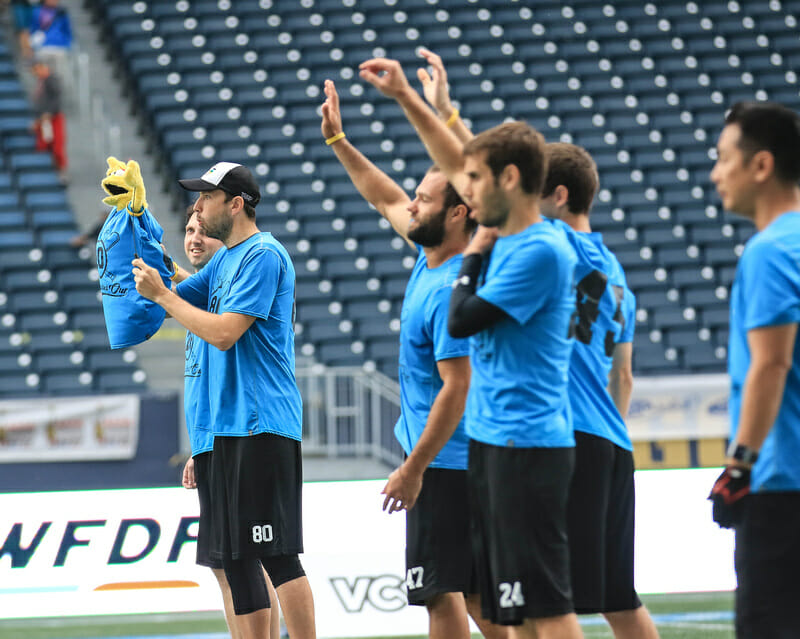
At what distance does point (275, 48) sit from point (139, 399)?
752 centimetres

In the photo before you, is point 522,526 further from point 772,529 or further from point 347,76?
point 347,76

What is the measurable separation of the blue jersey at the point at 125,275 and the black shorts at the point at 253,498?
21.3 inches

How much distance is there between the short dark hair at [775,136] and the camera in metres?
2.49

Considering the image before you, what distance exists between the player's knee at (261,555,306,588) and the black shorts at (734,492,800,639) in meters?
1.82

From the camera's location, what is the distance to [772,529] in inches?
96.0

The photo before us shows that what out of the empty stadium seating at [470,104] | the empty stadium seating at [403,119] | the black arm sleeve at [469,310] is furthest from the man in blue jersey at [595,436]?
the empty stadium seating at [470,104]

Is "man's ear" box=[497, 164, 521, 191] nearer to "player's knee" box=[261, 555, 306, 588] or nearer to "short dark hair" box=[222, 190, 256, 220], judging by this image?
"short dark hair" box=[222, 190, 256, 220]

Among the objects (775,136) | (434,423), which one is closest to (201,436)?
(434,423)

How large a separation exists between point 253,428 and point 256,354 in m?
0.27

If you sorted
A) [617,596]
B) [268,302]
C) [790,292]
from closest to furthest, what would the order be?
[790,292]
[617,596]
[268,302]

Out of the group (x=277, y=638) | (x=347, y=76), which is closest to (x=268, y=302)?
(x=277, y=638)

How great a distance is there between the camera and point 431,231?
3.51 metres

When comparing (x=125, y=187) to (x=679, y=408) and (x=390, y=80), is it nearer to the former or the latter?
(x=390, y=80)

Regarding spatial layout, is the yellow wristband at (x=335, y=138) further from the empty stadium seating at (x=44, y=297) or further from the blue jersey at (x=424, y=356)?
the empty stadium seating at (x=44, y=297)
